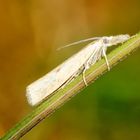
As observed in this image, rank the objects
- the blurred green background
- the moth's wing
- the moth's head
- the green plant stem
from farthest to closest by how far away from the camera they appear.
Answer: the blurred green background → the moth's head → the moth's wing → the green plant stem

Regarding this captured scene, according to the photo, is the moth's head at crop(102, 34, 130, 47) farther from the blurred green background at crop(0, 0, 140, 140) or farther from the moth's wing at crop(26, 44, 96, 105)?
the blurred green background at crop(0, 0, 140, 140)

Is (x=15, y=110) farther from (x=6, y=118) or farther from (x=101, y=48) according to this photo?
(x=101, y=48)

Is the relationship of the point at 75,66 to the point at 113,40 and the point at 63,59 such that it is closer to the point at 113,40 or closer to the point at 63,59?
the point at 113,40

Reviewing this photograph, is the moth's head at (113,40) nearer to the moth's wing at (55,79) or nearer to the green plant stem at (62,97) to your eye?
the moth's wing at (55,79)

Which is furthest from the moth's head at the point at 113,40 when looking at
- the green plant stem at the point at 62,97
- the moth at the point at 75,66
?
the green plant stem at the point at 62,97

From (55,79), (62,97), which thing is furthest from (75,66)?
(62,97)

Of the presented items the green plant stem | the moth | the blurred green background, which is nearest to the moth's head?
the moth

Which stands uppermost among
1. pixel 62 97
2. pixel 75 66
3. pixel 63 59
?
pixel 62 97
